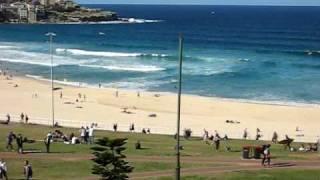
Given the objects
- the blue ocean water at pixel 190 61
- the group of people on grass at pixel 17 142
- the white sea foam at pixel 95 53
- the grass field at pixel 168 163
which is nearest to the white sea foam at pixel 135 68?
the blue ocean water at pixel 190 61

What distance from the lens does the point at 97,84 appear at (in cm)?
7425

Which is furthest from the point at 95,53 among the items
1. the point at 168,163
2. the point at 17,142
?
the point at 168,163

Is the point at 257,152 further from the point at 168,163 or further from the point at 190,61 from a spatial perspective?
the point at 190,61

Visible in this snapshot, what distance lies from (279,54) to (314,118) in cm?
5426

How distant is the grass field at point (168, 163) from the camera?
86.6 ft

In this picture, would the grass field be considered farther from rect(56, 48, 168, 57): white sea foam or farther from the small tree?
rect(56, 48, 168, 57): white sea foam

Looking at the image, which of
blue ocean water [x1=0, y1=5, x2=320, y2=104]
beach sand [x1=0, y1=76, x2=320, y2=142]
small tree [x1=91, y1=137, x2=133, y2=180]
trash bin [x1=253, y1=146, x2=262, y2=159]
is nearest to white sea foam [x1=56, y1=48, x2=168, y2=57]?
blue ocean water [x1=0, y1=5, x2=320, y2=104]

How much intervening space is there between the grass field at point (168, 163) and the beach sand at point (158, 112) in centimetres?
1339

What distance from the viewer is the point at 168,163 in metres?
28.3

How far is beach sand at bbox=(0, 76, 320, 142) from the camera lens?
48819mm

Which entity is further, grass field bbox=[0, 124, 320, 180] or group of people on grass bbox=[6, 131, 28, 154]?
group of people on grass bbox=[6, 131, 28, 154]

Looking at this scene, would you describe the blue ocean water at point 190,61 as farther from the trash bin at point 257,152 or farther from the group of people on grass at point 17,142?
the group of people on grass at point 17,142

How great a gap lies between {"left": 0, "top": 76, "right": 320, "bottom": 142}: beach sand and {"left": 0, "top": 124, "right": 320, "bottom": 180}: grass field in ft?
43.9

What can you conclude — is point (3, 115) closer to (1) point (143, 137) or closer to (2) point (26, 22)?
(1) point (143, 137)
